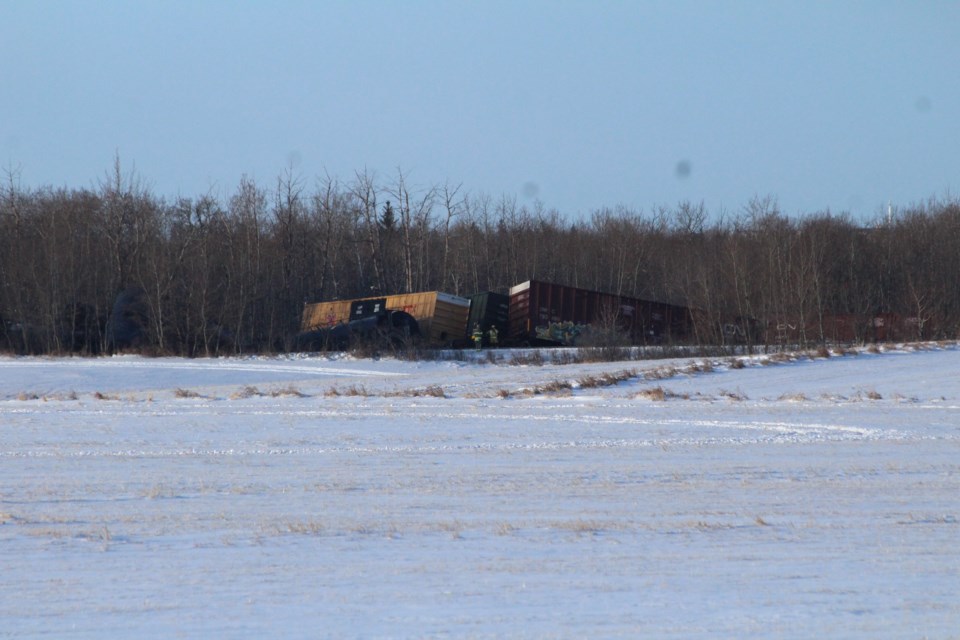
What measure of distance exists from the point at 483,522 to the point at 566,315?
98.7ft

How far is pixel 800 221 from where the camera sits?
51.2 m

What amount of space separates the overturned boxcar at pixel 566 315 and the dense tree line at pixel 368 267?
2549mm

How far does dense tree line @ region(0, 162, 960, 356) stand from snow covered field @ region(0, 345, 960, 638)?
2175 centimetres

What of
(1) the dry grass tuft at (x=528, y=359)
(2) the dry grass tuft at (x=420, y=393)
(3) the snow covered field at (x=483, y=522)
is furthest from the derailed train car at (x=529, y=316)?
(3) the snow covered field at (x=483, y=522)

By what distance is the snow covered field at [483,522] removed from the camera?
5367 millimetres

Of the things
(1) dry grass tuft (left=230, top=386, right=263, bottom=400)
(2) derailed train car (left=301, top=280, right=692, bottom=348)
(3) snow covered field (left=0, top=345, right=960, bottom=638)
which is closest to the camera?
(3) snow covered field (left=0, top=345, right=960, bottom=638)

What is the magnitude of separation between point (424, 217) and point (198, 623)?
57728 mm

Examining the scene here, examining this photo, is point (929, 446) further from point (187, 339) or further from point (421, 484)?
point (187, 339)

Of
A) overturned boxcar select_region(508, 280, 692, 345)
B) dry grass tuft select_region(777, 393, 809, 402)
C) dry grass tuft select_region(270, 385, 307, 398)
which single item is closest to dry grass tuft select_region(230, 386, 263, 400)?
dry grass tuft select_region(270, 385, 307, 398)

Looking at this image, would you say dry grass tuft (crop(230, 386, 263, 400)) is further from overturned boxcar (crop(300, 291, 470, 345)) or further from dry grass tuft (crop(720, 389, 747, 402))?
overturned boxcar (crop(300, 291, 470, 345))

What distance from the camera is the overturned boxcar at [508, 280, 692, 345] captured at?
122 ft

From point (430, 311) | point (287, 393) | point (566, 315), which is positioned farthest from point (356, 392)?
point (566, 315)

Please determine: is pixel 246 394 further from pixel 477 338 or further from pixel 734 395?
pixel 477 338

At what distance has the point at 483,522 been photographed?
766 cm
